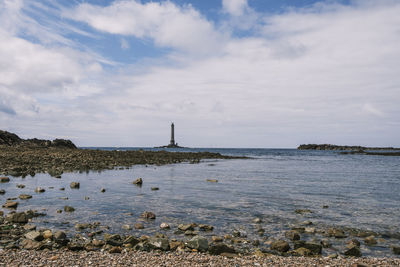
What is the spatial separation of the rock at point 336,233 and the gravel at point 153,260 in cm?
226

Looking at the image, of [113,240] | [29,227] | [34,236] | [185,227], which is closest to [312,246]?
[185,227]

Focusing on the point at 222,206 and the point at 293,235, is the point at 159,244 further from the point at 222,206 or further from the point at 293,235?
the point at 222,206

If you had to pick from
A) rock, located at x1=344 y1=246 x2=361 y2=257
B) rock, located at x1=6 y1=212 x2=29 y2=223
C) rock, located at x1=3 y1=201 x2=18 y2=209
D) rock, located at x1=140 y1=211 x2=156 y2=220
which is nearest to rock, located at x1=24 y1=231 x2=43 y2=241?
rock, located at x1=6 y1=212 x2=29 y2=223

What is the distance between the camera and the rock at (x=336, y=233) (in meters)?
10.7

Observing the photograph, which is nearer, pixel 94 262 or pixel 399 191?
pixel 94 262

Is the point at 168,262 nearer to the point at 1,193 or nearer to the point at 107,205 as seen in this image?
the point at 107,205

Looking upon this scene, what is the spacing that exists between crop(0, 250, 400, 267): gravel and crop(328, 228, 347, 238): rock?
2.26 metres

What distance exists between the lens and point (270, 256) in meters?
8.32

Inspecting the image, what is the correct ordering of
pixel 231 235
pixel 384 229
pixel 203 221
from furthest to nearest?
pixel 203 221, pixel 384 229, pixel 231 235

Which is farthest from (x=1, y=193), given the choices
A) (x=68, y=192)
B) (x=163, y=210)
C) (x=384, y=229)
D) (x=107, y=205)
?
(x=384, y=229)

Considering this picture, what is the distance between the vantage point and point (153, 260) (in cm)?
766

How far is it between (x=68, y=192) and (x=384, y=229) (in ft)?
56.9

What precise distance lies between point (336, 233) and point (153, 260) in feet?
23.1

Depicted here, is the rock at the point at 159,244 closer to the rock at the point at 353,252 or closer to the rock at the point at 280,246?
the rock at the point at 280,246
